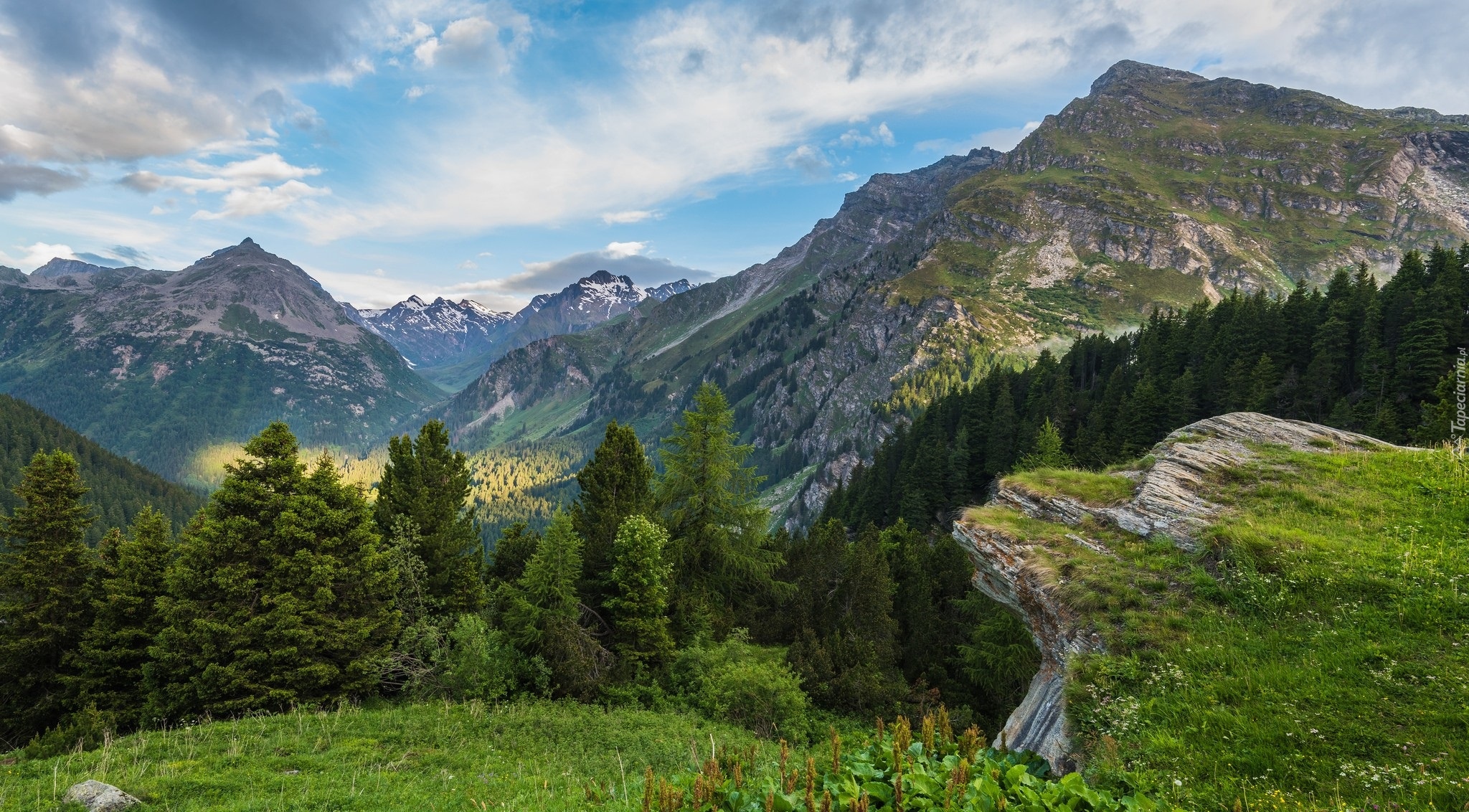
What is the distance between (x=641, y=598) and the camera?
100 ft

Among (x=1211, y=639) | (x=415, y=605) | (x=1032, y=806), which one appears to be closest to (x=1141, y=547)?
(x=1211, y=639)

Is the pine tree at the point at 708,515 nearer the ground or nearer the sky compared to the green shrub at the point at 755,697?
nearer the sky

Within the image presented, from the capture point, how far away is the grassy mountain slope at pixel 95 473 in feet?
541

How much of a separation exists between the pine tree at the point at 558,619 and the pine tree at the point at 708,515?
631 cm

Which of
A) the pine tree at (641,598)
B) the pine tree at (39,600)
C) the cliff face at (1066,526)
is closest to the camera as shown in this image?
the cliff face at (1066,526)

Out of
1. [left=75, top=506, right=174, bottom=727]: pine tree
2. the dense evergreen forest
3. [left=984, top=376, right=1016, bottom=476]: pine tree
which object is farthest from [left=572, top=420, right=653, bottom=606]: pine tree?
[left=984, top=376, right=1016, bottom=476]: pine tree

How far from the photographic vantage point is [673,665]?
30.4 metres

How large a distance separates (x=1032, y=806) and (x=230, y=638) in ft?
105

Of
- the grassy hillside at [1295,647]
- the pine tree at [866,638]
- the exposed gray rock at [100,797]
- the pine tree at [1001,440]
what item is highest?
the grassy hillside at [1295,647]

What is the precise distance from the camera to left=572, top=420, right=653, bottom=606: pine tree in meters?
34.5

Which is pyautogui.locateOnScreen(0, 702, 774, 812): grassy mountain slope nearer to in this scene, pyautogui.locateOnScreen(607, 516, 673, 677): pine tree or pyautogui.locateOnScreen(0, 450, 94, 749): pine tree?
pyautogui.locateOnScreen(607, 516, 673, 677): pine tree

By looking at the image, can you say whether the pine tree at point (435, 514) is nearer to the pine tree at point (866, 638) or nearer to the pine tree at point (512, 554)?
the pine tree at point (512, 554)

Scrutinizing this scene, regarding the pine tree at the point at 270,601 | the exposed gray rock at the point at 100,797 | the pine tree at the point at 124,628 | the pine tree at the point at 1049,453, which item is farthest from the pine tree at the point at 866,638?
the pine tree at the point at 124,628

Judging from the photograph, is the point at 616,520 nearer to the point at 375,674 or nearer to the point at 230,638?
the point at 375,674
